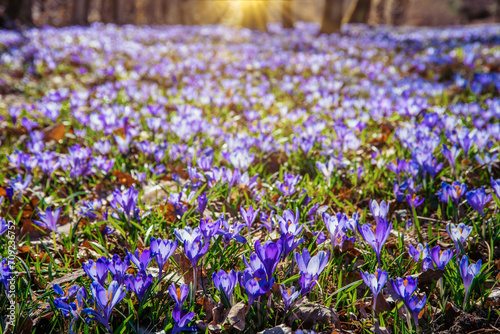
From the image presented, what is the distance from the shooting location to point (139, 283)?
133 centimetres

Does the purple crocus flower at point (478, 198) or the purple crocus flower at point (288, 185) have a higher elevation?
the purple crocus flower at point (478, 198)

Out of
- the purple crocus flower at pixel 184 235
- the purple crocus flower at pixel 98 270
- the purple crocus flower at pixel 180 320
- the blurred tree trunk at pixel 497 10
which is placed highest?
the blurred tree trunk at pixel 497 10

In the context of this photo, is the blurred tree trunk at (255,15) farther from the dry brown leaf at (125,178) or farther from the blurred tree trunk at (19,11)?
the dry brown leaf at (125,178)

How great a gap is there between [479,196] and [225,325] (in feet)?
4.27

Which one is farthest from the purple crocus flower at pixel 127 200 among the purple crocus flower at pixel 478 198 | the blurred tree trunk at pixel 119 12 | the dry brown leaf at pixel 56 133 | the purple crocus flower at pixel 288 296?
the blurred tree trunk at pixel 119 12

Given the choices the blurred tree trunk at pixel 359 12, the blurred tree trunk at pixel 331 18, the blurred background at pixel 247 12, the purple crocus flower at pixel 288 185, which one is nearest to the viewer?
the purple crocus flower at pixel 288 185

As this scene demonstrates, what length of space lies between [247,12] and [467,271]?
803 inches

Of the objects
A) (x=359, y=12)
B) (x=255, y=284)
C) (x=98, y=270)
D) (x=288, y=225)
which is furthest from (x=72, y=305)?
(x=359, y=12)

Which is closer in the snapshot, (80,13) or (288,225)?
(288,225)

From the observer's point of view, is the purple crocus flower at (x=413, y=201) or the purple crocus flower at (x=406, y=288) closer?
the purple crocus flower at (x=406, y=288)

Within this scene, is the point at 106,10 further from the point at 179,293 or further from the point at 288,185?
the point at 179,293

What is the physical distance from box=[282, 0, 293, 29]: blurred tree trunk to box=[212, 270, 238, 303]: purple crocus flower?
57.6 ft

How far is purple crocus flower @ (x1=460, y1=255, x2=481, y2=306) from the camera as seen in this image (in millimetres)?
1374

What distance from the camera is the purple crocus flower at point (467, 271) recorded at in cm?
137
